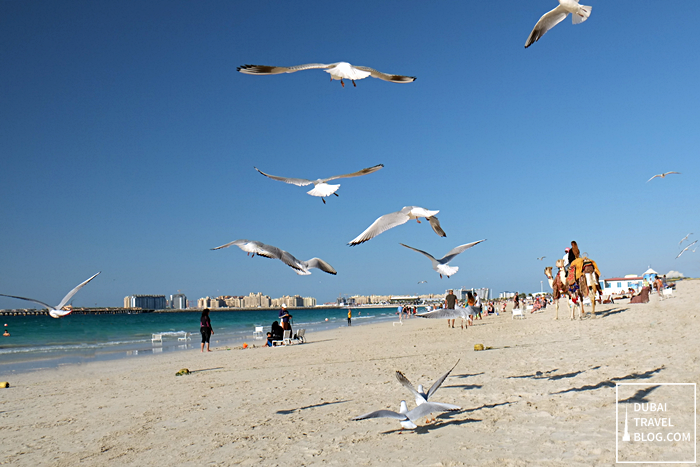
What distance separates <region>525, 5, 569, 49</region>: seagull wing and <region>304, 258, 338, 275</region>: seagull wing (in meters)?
3.43

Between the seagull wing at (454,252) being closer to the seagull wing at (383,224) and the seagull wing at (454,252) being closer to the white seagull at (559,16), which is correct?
the seagull wing at (383,224)

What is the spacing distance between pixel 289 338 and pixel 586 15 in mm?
17441

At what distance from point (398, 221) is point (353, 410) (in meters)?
3.21

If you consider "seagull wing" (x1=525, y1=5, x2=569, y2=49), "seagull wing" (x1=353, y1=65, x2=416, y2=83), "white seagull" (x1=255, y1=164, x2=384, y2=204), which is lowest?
"white seagull" (x1=255, y1=164, x2=384, y2=204)

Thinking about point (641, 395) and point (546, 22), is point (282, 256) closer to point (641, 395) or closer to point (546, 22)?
point (546, 22)

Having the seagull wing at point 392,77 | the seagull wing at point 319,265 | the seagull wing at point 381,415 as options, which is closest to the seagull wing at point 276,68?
the seagull wing at point 392,77

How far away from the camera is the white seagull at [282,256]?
4.55 meters

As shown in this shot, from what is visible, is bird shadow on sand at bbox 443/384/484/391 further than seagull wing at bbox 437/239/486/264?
Yes

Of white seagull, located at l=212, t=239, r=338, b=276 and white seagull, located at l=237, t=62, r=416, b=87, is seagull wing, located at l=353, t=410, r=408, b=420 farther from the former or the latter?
white seagull, located at l=237, t=62, r=416, b=87

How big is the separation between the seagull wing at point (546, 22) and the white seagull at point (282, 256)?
3474mm

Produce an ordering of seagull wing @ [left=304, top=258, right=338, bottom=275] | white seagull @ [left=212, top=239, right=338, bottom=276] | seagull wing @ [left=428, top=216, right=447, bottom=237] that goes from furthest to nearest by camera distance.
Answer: seagull wing @ [left=428, top=216, right=447, bottom=237] < seagull wing @ [left=304, top=258, right=338, bottom=275] < white seagull @ [left=212, top=239, right=338, bottom=276]

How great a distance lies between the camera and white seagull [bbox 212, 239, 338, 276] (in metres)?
4.55

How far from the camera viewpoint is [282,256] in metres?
4.68

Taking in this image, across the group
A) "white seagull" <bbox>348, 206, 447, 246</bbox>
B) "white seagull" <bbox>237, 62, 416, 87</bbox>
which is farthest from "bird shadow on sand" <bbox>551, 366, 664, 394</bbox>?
"white seagull" <bbox>237, 62, 416, 87</bbox>
